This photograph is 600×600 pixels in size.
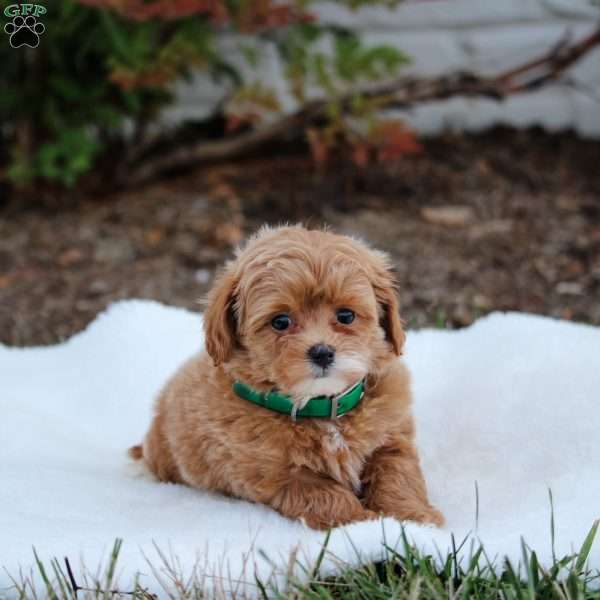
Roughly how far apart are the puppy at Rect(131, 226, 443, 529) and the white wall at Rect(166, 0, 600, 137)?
14.4ft

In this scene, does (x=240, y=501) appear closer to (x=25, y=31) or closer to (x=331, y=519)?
(x=331, y=519)

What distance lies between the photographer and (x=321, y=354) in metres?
2.65

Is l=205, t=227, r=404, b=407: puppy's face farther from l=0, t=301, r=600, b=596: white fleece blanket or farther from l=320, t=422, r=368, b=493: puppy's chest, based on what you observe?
l=0, t=301, r=600, b=596: white fleece blanket

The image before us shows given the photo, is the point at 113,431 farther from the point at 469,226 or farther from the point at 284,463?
the point at 469,226

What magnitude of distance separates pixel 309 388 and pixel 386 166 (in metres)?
4.23

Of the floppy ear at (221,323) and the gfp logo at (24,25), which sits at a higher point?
the gfp logo at (24,25)

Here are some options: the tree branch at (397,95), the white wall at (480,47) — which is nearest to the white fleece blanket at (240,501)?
the tree branch at (397,95)

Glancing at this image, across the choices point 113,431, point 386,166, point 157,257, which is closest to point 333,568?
point 113,431

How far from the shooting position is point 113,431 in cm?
408

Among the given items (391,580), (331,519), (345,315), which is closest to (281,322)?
(345,315)

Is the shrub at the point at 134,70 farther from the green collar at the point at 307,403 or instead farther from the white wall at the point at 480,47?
the green collar at the point at 307,403

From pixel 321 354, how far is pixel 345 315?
0.21 metres

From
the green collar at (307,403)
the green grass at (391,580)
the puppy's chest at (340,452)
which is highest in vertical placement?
the green collar at (307,403)

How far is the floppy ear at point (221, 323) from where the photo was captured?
2.89 metres
